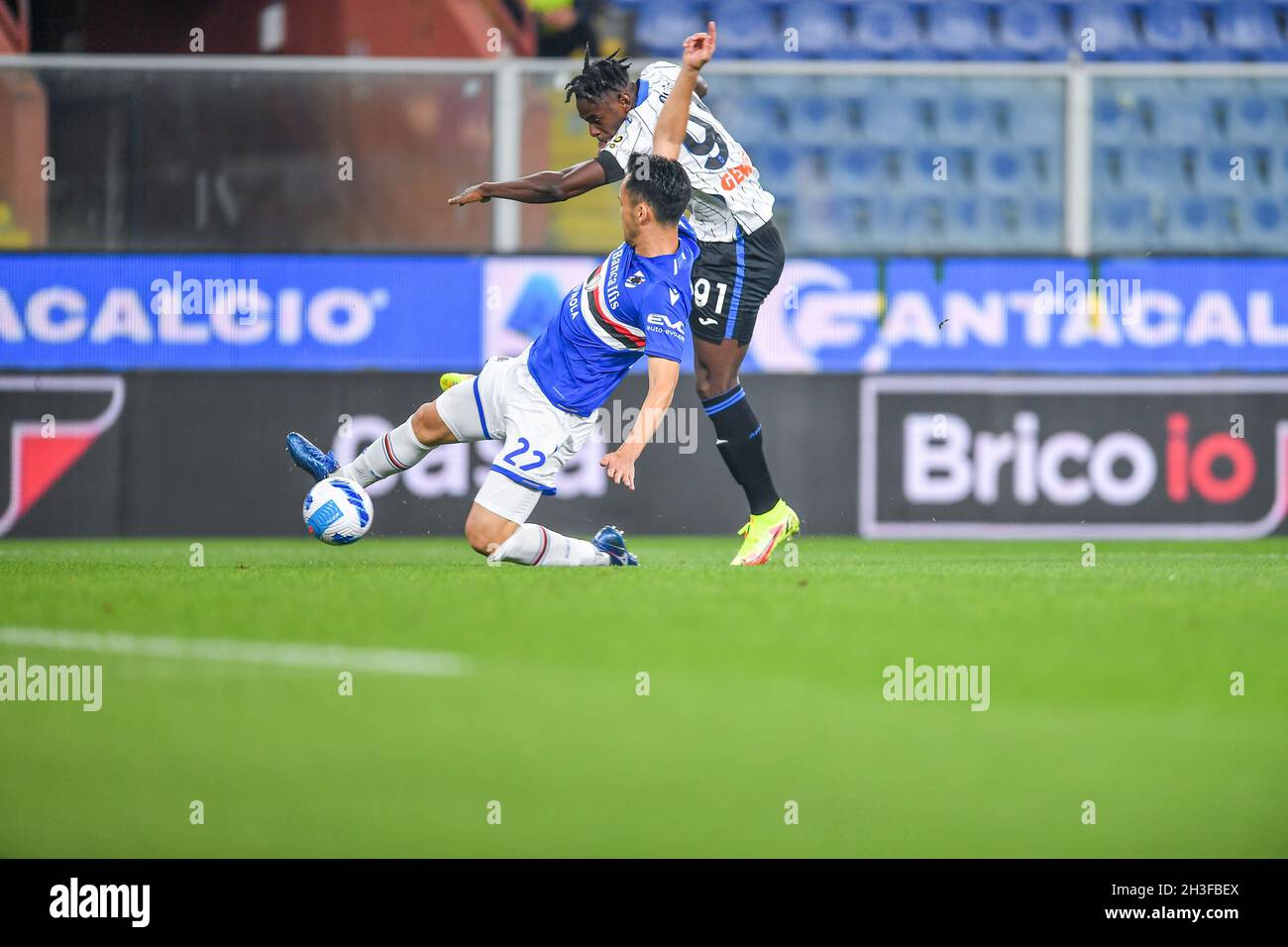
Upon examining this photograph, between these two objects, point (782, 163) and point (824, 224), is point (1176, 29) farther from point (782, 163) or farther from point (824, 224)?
point (824, 224)

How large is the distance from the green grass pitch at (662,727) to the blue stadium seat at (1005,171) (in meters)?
4.82

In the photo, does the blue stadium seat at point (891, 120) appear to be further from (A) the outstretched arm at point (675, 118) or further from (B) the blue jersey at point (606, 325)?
(B) the blue jersey at point (606, 325)

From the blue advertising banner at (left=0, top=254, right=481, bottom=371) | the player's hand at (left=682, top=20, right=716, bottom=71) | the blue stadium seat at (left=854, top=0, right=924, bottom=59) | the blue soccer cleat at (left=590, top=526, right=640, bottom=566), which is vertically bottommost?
the blue soccer cleat at (left=590, top=526, right=640, bottom=566)

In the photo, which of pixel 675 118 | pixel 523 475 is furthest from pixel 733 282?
pixel 523 475

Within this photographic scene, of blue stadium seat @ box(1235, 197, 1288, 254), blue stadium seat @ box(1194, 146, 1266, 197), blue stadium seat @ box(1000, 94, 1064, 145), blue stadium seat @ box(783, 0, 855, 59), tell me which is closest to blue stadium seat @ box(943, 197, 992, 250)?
blue stadium seat @ box(1000, 94, 1064, 145)

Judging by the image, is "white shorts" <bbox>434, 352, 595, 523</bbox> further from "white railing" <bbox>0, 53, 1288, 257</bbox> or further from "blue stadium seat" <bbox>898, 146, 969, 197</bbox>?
"blue stadium seat" <bbox>898, 146, 969, 197</bbox>

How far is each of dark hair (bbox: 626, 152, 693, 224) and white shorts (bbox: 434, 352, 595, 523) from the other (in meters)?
0.78

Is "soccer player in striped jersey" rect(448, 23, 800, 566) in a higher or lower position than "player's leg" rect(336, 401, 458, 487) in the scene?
higher

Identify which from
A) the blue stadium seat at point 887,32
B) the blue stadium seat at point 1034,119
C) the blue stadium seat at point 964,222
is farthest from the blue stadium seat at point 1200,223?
the blue stadium seat at point 887,32

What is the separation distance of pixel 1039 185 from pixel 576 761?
7.96 meters

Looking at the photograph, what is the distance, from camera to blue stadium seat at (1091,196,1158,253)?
10336 mm

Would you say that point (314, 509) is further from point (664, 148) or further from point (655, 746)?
point (655, 746)

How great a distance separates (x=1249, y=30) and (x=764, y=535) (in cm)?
824

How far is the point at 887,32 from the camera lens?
13.3 metres
